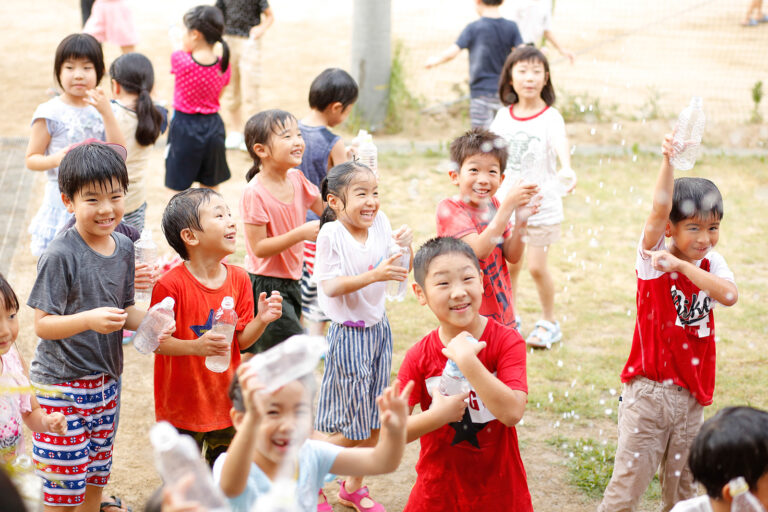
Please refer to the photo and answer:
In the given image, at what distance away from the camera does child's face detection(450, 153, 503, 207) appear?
3912mm

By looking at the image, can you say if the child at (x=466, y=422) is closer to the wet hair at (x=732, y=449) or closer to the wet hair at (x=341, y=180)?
the wet hair at (x=732, y=449)

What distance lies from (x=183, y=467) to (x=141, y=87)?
12.1 ft

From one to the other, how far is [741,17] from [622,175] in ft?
27.5

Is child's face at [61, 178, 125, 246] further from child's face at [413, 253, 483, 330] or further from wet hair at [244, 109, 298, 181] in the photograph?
child's face at [413, 253, 483, 330]

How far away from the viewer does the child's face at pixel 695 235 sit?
10.8 feet

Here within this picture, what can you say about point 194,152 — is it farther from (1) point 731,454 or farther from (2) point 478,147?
(1) point 731,454

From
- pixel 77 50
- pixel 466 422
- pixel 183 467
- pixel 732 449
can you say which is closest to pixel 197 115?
pixel 77 50

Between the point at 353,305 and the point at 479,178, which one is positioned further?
the point at 479,178

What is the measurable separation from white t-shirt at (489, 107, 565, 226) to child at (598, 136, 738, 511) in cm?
182

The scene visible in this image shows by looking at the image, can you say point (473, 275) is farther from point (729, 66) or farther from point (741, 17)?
point (741, 17)

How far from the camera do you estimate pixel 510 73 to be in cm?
543

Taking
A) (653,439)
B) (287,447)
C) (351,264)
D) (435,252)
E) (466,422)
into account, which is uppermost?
(435,252)

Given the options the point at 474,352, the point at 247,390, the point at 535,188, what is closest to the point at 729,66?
the point at 535,188

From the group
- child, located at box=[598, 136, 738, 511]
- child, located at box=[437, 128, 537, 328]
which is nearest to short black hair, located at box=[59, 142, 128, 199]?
child, located at box=[437, 128, 537, 328]
